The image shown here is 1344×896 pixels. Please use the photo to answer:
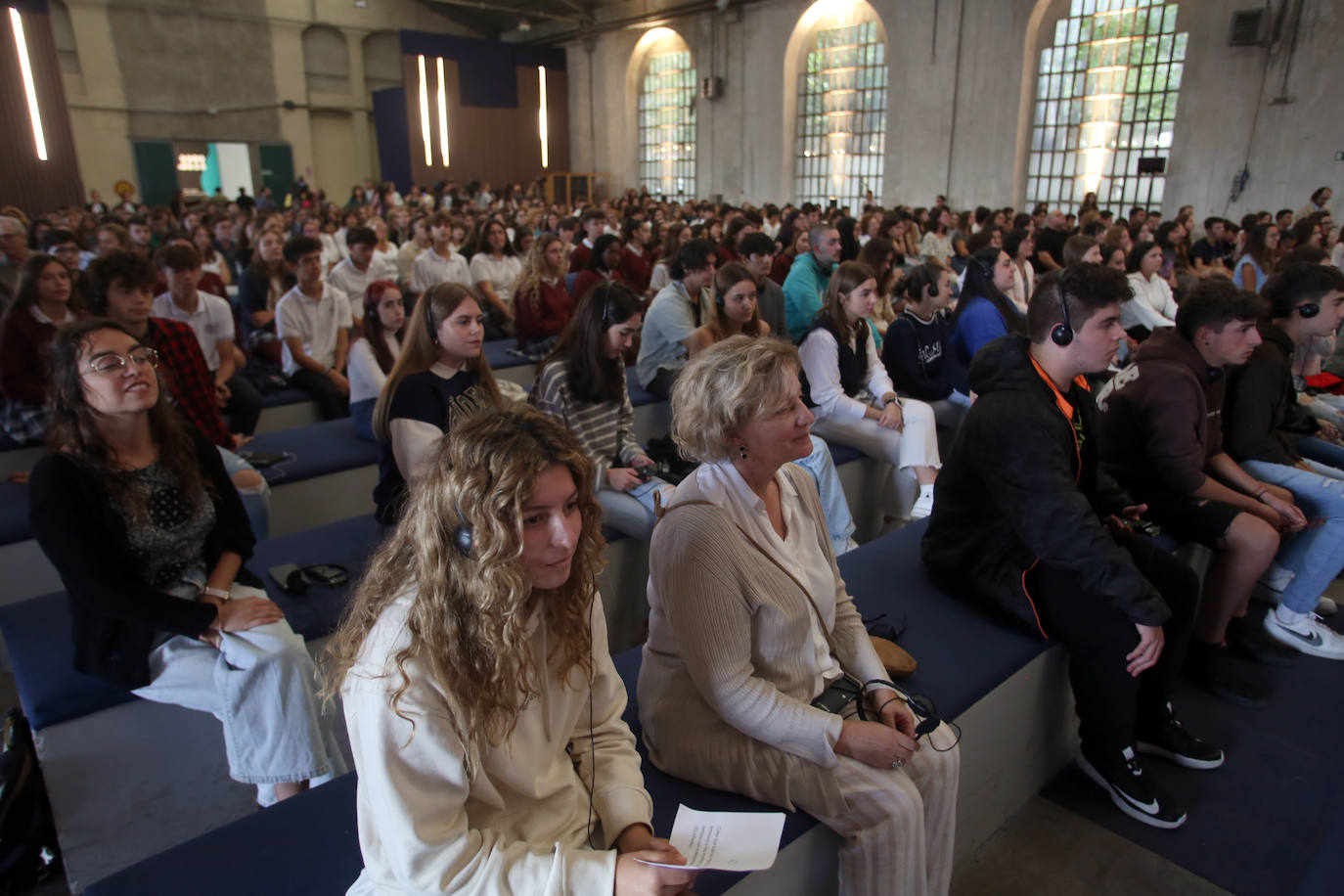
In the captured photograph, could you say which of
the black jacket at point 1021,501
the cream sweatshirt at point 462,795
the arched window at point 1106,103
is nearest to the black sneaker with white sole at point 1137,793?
the black jacket at point 1021,501

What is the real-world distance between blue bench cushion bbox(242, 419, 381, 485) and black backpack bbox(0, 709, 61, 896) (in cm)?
155

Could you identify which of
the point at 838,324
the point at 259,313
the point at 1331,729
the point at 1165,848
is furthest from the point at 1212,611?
the point at 259,313

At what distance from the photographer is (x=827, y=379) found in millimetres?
4004

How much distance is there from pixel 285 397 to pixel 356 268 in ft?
5.87

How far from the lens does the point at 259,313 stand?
5.35 meters

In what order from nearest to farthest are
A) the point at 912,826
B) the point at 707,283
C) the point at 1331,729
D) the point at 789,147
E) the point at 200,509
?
the point at 912,826, the point at 200,509, the point at 1331,729, the point at 707,283, the point at 789,147

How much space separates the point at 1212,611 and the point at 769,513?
2142mm

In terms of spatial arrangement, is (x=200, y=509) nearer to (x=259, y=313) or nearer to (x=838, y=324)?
(x=838, y=324)

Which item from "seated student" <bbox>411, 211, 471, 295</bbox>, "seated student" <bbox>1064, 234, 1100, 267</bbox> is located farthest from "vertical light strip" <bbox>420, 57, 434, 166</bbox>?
"seated student" <bbox>1064, 234, 1100, 267</bbox>

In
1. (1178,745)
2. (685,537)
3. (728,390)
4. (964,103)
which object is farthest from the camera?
(964,103)

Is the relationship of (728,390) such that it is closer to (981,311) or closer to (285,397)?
(981,311)

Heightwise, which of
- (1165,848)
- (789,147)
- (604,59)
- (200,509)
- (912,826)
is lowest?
(1165,848)

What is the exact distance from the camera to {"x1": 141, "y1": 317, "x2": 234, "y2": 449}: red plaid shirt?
11.0 feet

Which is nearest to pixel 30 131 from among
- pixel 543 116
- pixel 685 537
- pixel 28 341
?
pixel 543 116
